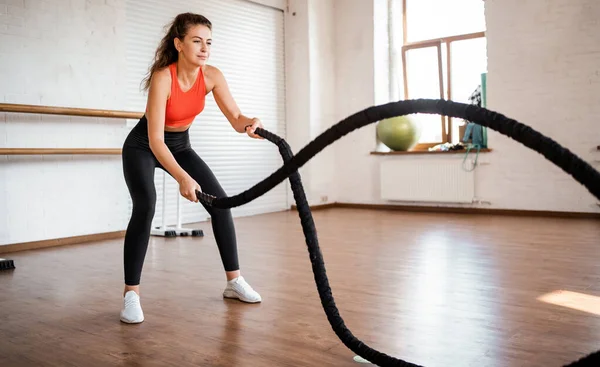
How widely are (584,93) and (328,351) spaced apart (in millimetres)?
4418

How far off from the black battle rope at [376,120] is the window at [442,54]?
478 cm

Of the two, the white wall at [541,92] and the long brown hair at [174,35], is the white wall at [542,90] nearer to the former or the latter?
the white wall at [541,92]

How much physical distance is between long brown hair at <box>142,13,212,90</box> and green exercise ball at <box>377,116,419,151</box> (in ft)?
13.8

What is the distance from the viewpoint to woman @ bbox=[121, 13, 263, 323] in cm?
216

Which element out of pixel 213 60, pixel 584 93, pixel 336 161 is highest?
pixel 213 60

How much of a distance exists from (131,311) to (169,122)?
73 cm

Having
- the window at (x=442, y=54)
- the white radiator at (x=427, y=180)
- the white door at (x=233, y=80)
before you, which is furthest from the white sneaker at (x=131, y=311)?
the window at (x=442, y=54)

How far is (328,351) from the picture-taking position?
1823mm

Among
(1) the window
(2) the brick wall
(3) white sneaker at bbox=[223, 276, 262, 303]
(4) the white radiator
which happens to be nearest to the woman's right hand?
(3) white sneaker at bbox=[223, 276, 262, 303]

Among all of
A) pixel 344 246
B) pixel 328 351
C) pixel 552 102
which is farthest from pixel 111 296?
pixel 552 102

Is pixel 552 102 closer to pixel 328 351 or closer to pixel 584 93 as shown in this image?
pixel 584 93

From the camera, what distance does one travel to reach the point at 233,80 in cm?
604

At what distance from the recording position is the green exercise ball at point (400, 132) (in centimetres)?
630

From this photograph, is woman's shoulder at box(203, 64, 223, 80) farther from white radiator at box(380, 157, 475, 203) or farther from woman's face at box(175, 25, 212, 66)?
white radiator at box(380, 157, 475, 203)
